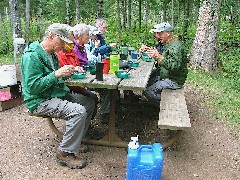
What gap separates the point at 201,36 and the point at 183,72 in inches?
158

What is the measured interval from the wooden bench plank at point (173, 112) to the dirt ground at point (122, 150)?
62 centimetres

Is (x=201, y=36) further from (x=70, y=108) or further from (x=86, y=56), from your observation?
(x=70, y=108)

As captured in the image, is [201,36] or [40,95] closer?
[40,95]

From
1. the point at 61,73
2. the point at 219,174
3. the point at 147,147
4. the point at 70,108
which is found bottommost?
the point at 219,174

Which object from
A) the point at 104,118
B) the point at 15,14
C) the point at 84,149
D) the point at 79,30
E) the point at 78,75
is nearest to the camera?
the point at 78,75

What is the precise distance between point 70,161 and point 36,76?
1104 mm

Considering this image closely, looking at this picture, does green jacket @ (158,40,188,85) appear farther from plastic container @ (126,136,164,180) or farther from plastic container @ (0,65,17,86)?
plastic container @ (0,65,17,86)

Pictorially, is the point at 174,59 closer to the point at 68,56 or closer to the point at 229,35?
the point at 68,56

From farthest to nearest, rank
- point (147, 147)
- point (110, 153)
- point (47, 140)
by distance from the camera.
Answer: point (47, 140) → point (110, 153) → point (147, 147)

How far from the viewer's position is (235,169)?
13.3ft

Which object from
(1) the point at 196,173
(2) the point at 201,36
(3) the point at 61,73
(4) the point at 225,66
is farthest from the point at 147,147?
(4) the point at 225,66

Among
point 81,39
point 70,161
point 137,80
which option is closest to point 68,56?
point 81,39

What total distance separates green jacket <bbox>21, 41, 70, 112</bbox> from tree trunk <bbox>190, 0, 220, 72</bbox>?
5.69 meters

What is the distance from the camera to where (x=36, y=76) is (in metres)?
3.61
